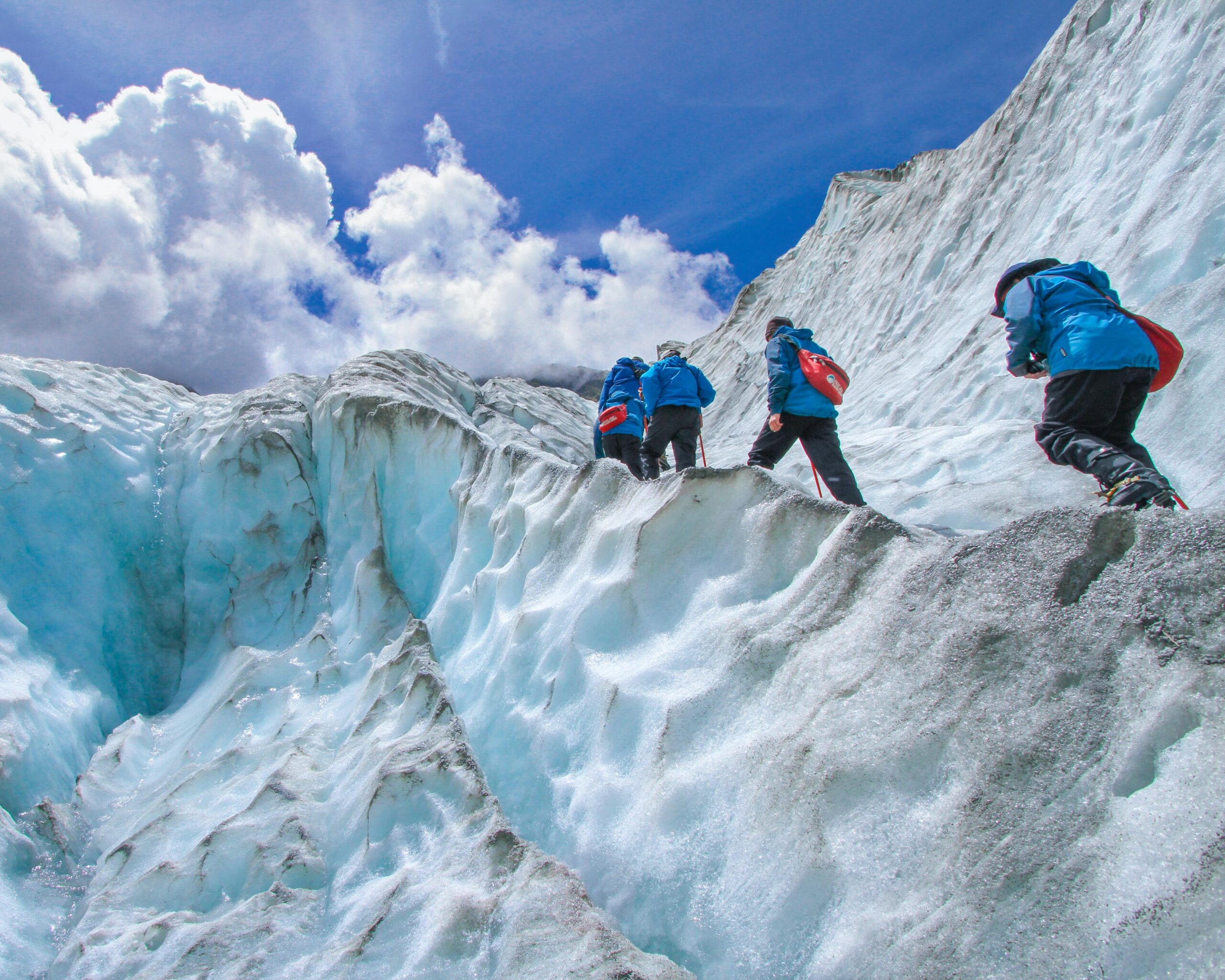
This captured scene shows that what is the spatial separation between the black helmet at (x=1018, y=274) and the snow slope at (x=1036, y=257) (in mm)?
1151

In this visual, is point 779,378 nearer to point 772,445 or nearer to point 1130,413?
point 772,445

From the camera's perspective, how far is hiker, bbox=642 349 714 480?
181 inches

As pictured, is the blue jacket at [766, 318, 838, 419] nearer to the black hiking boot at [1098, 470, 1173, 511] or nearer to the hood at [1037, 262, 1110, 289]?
the hood at [1037, 262, 1110, 289]

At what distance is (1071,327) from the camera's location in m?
2.61

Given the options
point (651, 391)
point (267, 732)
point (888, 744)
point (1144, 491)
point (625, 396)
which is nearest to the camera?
point (888, 744)

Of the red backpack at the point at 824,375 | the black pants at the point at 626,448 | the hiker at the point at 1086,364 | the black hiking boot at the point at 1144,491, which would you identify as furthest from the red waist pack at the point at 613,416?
the black hiking boot at the point at 1144,491

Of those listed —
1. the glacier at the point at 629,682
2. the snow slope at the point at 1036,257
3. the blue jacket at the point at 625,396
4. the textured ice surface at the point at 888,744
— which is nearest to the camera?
the textured ice surface at the point at 888,744

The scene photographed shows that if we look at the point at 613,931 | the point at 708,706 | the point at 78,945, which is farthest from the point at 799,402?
the point at 78,945

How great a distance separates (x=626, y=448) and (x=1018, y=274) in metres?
2.88

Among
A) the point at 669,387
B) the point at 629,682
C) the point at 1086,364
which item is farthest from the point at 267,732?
the point at 1086,364

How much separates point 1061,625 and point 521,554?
228 centimetres

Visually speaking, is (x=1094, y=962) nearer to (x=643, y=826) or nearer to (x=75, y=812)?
(x=643, y=826)

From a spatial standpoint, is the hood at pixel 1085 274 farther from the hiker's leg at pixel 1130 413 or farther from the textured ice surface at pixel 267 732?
the textured ice surface at pixel 267 732

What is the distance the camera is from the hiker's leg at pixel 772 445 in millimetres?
3783
